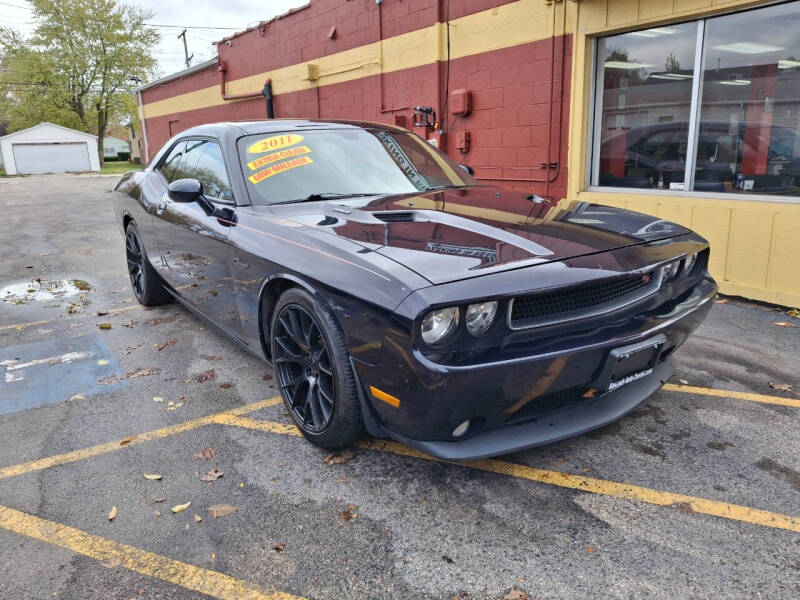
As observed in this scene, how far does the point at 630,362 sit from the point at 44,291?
5.99 metres

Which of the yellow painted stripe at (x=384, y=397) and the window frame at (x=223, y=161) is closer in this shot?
the yellow painted stripe at (x=384, y=397)

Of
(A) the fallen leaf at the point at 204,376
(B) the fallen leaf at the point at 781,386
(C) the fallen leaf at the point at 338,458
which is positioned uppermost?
(A) the fallen leaf at the point at 204,376

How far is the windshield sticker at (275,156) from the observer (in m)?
3.50

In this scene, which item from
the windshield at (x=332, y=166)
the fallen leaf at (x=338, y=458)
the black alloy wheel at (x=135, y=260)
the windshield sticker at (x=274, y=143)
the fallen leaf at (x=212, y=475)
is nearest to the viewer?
the fallen leaf at (x=212, y=475)

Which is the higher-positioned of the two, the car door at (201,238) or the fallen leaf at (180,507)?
the car door at (201,238)

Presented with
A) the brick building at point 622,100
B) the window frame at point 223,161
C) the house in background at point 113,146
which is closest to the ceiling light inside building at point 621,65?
the brick building at point 622,100

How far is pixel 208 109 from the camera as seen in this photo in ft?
54.6

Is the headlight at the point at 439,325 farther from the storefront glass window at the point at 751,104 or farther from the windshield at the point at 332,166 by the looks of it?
the storefront glass window at the point at 751,104

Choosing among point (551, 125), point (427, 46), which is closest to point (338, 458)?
point (551, 125)

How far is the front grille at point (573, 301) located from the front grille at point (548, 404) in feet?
1.00

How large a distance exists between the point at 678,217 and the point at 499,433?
442cm

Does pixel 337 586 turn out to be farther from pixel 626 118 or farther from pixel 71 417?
pixel 626 118

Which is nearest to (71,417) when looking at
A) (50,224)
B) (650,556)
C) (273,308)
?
(273,308)

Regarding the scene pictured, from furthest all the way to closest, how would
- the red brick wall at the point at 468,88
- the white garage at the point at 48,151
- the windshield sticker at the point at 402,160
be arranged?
the white garage at the point at 48,151 → the red brick wall at the point at 468,88 → the windshield sticker at the point at 402,160
